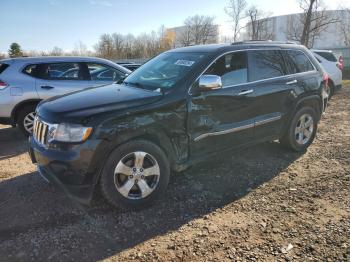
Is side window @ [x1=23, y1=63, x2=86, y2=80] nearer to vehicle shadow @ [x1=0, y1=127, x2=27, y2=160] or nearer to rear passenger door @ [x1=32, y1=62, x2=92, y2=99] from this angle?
rear passenger door @ [x1=32, y1=62, x2=92, y2=99]

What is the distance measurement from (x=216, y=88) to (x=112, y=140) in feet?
4.94

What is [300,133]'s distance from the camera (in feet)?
19.2

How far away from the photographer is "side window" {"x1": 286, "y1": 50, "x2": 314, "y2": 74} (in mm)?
5578

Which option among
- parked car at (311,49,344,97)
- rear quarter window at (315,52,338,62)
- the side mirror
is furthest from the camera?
rear quarter window at (315,52,338,62)

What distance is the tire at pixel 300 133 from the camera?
18.5 feet

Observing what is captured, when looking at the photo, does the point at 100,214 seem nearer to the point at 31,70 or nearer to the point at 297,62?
the point at 297,62

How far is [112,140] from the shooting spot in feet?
11.9

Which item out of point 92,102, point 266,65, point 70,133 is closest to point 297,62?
point 266,65

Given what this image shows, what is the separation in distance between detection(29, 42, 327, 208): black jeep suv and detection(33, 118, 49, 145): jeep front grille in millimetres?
11

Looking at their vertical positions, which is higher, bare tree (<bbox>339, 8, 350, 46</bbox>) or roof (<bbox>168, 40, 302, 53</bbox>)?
bare tree (<bbox>339, 8, 350, 46</bbox>)

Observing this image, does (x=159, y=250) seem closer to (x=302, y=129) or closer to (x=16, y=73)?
(x=302, y=129)

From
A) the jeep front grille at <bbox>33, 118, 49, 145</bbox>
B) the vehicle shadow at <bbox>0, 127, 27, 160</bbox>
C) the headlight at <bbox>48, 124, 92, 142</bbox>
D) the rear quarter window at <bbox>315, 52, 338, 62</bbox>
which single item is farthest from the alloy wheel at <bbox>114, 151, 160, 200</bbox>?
the rear quarter window at <bbox>315, 52, 338, 62</bbox>

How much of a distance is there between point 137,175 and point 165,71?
1.56 meters

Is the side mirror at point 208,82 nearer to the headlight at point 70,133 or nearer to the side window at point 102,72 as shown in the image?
the headlight at point 70,133
